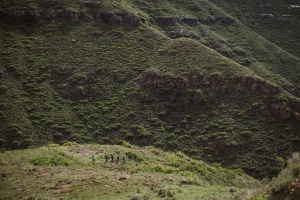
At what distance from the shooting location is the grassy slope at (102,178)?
1703 centimetres

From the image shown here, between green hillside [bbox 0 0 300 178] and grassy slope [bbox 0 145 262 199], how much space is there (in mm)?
10598

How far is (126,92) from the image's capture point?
170 ft

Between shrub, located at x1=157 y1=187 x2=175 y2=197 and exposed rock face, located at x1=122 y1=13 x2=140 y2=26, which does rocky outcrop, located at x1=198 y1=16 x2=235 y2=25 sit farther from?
shrub, located at x1=157 y1=187 x2=175 y2=197

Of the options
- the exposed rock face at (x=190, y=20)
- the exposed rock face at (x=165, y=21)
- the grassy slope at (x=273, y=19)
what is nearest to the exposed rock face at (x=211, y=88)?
the exposed rock face at (x=165, y=21)

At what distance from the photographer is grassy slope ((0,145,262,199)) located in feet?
55.9

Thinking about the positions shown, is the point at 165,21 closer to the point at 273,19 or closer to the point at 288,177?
the point at 273,19

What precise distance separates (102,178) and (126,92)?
108ft

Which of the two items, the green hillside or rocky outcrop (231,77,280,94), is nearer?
the green hillside

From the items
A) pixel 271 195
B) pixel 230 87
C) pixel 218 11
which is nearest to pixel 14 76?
pixel 230 87

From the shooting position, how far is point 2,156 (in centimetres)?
2592

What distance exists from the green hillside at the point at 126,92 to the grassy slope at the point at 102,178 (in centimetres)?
1060

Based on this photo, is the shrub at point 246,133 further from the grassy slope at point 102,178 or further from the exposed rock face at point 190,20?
the exposed rock face at point 190,20

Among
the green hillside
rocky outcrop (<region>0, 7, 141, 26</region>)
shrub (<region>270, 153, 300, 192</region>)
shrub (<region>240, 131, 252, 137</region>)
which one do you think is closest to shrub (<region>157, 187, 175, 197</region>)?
shrub (<region>270, 153, 300, 192</region>)

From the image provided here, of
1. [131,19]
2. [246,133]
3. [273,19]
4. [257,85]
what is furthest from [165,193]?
[273,19]
